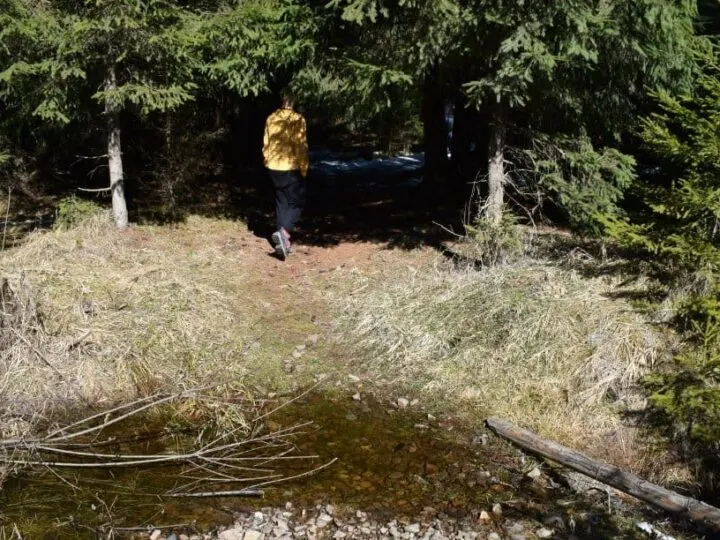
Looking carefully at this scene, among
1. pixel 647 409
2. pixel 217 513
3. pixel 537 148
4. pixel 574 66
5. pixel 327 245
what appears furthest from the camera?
pixel 327 245

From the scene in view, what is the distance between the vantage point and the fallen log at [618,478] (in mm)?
5066

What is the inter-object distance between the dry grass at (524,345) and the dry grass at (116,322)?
131cm

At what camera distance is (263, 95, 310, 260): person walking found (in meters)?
9.97

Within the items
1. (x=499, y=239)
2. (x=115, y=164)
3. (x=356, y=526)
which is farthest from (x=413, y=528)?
(x=115, y=164)

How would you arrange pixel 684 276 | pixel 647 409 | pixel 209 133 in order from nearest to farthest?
pixel 647 409, pixel 684 276, pixel 209 133

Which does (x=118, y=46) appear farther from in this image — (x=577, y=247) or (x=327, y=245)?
(x=577, y=247)

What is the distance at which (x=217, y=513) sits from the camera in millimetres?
5219

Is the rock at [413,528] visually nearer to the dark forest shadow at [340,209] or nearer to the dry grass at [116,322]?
the dry grass at [116,322]

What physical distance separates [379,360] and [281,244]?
300 cm

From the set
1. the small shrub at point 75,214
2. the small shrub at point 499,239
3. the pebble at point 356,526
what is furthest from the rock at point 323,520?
the small shrub at point 75,214

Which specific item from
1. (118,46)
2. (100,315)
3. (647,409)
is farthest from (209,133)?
(647,409)

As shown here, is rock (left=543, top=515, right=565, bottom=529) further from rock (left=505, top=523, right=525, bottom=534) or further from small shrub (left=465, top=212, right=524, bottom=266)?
small shrub (left=465, top=212, right=524, bottom=266)

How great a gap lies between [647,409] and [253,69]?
6077 millimetres

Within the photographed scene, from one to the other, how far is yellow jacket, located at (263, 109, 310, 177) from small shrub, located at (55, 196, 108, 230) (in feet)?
8.21
